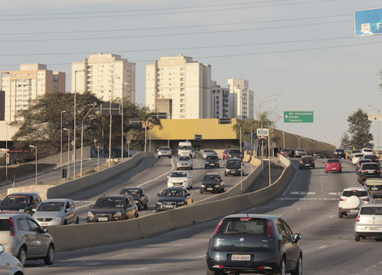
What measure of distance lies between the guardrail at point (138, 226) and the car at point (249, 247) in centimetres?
902

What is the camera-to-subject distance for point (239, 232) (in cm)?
1090

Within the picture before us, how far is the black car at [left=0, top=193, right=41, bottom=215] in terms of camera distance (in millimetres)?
27469

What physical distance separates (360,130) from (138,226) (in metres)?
157

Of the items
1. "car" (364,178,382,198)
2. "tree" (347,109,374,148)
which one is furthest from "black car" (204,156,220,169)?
"tree" (347,109,374,148)

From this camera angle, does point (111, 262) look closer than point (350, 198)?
Yes

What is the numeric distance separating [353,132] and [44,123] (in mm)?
104622

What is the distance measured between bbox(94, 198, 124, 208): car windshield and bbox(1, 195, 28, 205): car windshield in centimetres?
464

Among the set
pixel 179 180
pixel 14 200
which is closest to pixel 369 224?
pixel 14 200

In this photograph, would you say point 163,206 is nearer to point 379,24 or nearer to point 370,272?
point 379,24

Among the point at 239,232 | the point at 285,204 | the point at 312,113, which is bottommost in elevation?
the point at 285,204

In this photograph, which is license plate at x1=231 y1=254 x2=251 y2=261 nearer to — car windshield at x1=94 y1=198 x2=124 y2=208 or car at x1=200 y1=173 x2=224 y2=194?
car windshield at x1=94 y1=198 x2=124 y2=208

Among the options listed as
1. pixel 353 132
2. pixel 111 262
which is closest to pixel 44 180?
pixel 111 262

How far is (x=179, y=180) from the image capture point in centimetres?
4475

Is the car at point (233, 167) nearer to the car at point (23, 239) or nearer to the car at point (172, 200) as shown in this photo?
the car at point (172, 200)
